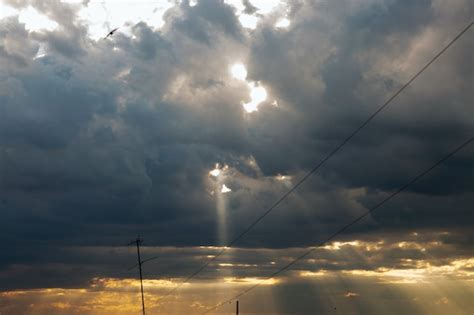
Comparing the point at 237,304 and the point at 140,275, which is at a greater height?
the point at 140,275

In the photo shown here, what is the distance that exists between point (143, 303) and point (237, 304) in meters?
25.4

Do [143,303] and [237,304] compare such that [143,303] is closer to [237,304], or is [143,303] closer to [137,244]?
[137,244]

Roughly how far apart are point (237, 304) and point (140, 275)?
27.4 meters

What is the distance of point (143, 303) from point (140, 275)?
872cm

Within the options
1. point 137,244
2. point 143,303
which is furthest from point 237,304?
point 137,244

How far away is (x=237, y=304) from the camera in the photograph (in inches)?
4555

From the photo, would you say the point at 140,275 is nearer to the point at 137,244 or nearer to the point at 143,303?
the point at 143,303

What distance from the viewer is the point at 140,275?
11356 cm

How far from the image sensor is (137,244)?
102062 mm

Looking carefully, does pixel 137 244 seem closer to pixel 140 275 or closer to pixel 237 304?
pixel 140 275

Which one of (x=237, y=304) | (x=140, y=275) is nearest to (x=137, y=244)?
(x=140, y=275)

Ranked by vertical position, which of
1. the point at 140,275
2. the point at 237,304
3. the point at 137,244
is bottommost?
the point at 237,304

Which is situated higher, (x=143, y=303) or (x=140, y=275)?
(x=140, y=275)

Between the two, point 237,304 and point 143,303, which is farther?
point 237,304
